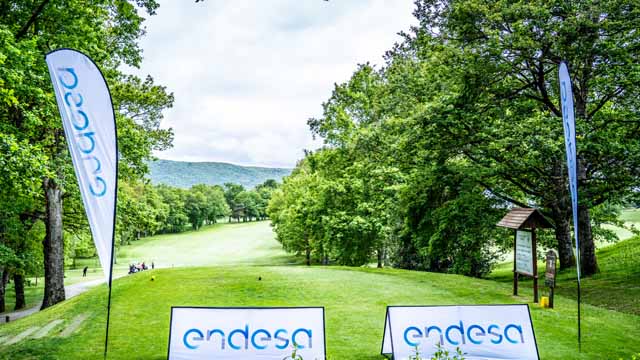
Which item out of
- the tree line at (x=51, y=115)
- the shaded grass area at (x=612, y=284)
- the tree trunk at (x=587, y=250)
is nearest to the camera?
the tree line at (x=51, y=115)

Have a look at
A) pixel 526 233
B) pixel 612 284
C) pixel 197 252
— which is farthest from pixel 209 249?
pixel 526 233

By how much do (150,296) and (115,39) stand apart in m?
11.3

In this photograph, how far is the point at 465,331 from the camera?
7.62m

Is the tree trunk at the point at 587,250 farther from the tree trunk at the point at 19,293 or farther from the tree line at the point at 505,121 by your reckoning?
the tree trunk at the point at 19,293

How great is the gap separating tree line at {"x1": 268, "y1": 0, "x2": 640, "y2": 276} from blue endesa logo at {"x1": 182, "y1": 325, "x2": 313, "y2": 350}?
412 inches

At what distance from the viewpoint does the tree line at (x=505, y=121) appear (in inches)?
581

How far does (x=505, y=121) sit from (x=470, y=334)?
1124 centimetres

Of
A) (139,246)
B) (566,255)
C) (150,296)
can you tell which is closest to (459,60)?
(566,255)

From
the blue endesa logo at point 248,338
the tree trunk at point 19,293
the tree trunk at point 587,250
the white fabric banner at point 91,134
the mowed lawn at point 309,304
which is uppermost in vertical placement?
the white fabric banner at point 91,134

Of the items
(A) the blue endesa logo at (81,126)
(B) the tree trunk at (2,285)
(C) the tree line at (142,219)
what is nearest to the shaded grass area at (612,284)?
(A) the blue endesa logo at (81,126)

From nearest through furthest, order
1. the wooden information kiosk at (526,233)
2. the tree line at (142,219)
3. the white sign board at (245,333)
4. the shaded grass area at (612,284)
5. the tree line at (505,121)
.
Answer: the white sign board at (245,333)
the wooden information kiosk at (526,233)
the shaded grass area at (612,284)
the tree line at (505,121)
the tree line at (142,219)

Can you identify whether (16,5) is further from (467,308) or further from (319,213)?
(319,213)

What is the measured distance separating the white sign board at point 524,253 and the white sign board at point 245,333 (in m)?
7.50

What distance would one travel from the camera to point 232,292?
15297 millimetres
